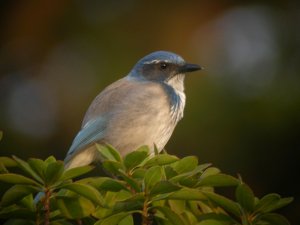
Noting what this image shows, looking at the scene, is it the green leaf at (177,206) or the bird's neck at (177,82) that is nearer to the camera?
the green leaf at (177,206)

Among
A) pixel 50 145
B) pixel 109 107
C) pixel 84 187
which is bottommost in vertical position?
pixel 50 145

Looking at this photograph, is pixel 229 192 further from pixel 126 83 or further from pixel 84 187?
pixel 84 187

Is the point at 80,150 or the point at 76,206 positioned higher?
the point at 76,206

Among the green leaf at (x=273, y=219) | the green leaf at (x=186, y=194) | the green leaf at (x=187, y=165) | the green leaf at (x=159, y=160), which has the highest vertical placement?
the green leaf at (x=159, y=160)

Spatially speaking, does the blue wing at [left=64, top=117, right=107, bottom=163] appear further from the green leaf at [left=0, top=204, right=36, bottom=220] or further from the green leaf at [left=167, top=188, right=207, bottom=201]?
the green leaf at [left=167, top=188, right=207, bottom=201]

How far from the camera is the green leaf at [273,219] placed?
218 cm

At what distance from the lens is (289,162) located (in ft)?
16.8

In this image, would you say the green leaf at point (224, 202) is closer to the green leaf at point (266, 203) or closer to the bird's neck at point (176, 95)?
the green leaf at point (266, 203)

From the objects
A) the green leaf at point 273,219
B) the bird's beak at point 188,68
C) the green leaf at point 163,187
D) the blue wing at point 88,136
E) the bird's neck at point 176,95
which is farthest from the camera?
the bird's beak at point 188,68

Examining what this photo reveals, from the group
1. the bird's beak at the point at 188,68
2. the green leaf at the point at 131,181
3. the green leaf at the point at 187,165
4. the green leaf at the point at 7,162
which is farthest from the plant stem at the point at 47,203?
the bird's beak at the point at 188,68

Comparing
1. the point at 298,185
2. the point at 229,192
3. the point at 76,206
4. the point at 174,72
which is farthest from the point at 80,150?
the point at 76,206

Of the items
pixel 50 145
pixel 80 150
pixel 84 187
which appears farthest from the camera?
pixel 50 145

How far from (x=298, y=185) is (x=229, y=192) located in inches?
23.3

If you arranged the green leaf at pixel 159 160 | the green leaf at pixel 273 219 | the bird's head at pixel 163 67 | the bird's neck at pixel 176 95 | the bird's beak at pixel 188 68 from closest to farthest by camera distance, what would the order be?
1. the green leaf at pixel 273 219
2. the green leaf at pixel 159 160
3. the bird's neck at pixel 176 95
4. the bird's beak at pixel 188 68
5. the bird's head at pixel 163 67
